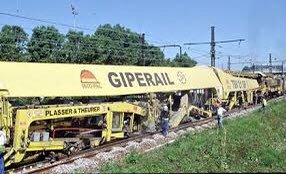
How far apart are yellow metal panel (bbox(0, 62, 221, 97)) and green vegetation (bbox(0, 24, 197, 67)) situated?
637 inches

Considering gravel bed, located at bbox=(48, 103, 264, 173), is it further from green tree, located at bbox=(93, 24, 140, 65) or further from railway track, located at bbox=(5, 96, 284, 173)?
green tree, located at bbox=(93, 24, 140, 65)

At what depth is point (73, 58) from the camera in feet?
144

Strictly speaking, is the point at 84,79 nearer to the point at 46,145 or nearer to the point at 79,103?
the point at 79,103

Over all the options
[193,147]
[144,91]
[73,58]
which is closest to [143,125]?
[144,91]

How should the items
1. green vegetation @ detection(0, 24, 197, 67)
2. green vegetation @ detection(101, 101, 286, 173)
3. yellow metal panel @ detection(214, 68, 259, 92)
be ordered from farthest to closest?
green vegetation @ detection(0, 24, 197, 67)
yellow metal panel @ detection(214, 68, 259, 92)
green vegetation @ detection(101, 101, 286, 173)

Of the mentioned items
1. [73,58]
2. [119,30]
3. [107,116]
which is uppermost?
[119,30]

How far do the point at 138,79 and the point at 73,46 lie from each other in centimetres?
2504

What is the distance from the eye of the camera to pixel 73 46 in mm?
45094

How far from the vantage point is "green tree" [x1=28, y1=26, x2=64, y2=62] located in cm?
3969

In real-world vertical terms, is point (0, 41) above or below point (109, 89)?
above

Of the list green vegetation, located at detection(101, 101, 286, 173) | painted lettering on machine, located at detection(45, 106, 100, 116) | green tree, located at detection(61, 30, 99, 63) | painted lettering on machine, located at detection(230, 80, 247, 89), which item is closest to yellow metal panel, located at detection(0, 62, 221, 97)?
painted lettering on machine, located at detection(45, 106, 100, 116)

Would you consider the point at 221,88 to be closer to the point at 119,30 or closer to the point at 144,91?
the point at 144,91

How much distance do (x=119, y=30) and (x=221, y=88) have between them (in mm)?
28943

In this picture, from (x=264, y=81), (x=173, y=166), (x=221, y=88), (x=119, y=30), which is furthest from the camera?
(x=119, y=30)
